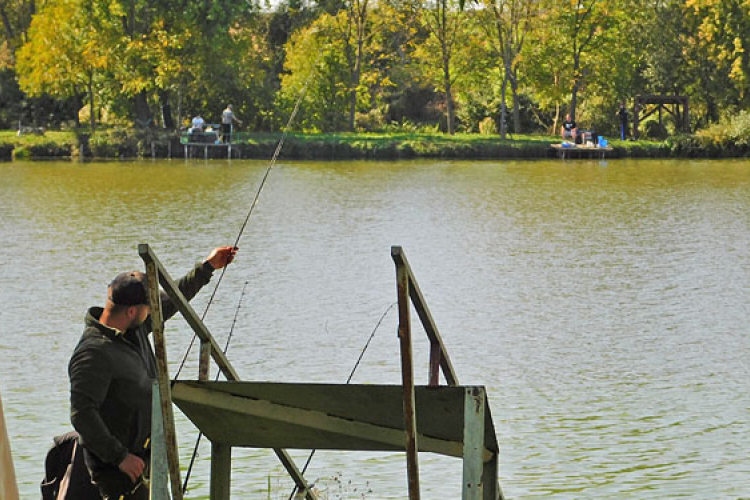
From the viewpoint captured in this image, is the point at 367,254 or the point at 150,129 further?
the point at 150,129

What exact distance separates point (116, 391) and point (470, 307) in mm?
12624

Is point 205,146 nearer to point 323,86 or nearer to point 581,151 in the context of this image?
point 323,86

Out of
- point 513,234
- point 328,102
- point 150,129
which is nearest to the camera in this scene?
point 513,234

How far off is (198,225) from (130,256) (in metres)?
4.82

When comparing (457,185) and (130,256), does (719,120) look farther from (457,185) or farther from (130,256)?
(130,256)

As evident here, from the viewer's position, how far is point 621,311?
17391 millimetres

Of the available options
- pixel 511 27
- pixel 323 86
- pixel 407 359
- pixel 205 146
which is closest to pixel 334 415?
pixel 407 359

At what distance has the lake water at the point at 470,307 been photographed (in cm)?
1032

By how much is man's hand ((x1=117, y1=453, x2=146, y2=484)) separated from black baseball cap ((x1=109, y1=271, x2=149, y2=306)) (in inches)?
22.4

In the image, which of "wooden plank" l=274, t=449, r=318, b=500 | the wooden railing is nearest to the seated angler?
"wooden plank" l=274, t=449, r=318, b=500

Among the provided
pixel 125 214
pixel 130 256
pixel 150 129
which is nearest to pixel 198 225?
pixel 125 214

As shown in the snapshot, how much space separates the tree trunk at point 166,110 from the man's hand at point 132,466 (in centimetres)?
5262

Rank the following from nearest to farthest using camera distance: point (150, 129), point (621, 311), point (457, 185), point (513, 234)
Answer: point (621, 311)
point (513, 234)
point (457, 185)
point (150, 129)

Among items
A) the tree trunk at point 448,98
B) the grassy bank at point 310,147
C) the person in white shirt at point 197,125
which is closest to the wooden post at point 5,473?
the grassy bank at point 310,147
